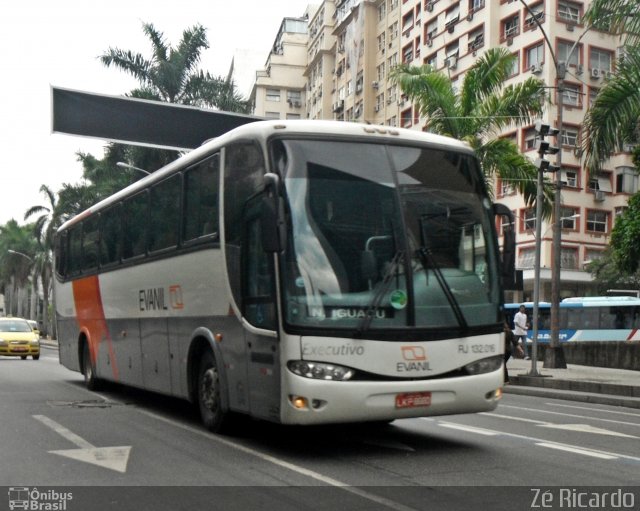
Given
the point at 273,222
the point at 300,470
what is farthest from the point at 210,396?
the point at 273,222

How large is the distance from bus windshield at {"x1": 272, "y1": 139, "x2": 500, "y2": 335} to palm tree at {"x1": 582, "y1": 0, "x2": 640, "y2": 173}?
13.1 m

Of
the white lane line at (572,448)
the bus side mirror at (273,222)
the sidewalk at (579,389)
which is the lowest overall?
the sidewalk at (579,389)

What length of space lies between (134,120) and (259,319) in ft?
61.4

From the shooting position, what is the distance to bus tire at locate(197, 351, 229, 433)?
9.91 meters

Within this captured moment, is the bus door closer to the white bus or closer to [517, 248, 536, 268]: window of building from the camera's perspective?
the white bus

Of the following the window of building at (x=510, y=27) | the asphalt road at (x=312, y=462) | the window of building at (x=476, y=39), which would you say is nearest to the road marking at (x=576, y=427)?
the asphalt road at (x=312, y=462)

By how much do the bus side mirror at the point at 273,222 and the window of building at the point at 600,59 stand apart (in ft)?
173

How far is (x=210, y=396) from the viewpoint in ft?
33.7

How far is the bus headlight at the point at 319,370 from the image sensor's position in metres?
8.17

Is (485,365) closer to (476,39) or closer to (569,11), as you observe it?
(569,11)

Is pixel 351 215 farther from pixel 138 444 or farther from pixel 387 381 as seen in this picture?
pixel 138 444

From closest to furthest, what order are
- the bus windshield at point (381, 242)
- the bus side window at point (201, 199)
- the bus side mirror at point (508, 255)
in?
the bus windshield at point (381, 242) < the bus side mirror at point (508, 255) < the bus side window at point (201, 199)

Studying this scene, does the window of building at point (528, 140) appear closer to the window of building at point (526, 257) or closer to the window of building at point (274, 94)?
the window of building at point (526, 257)

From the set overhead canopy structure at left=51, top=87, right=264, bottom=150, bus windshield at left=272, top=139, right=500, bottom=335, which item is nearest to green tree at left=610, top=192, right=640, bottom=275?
overhead canopy structure at left=51, top=87, right=264, bottom=150
